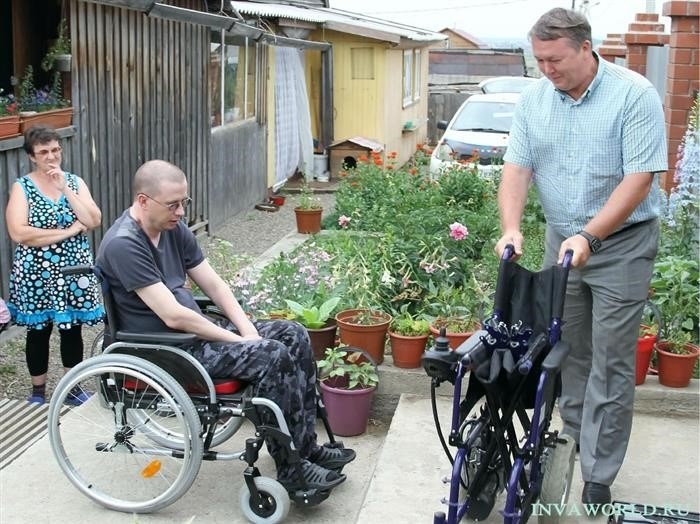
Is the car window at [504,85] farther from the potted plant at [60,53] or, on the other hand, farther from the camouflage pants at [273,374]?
the camouflage pants at [273,374]

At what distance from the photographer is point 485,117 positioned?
13.7 meters

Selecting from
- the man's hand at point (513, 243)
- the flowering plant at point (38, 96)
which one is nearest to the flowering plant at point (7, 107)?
the flowering plant at point (38, 96)

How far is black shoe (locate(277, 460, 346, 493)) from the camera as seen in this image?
11.6 ft

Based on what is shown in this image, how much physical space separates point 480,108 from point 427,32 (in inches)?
314

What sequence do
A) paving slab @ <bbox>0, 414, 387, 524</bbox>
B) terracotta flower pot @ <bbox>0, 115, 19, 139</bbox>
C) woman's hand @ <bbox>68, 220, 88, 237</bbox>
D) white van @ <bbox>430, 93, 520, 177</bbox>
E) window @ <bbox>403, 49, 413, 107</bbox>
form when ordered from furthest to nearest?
window @ <bbox>403, 49, 413, 107</bbox>
white van @ <bbox>430, 93, 520, 177</bbox>
terracotta flower pot @ <bbox>0, 115, 19, 139</bbox>
woman's hand @ <bbox>68, 220, 88, 237</bbox>
paving slab @ <bbox>0, 414, 387, 524</bbox>

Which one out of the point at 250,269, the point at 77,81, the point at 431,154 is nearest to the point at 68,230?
the point at 250,269

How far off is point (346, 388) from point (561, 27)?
2175 mm

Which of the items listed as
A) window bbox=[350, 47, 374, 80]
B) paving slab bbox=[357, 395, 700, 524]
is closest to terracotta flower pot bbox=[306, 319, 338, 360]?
paving slab bbox=[357, 395, 700, 524]

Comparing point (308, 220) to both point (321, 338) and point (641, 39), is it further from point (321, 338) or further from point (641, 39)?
point (321, 338)

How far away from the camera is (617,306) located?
331cm

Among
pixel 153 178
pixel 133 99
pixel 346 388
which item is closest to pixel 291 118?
pixel 133 99

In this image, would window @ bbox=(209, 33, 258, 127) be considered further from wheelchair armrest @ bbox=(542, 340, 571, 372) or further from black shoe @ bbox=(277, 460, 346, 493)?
wheelchair armrest @ bbox=(542, 340, 571, 372)

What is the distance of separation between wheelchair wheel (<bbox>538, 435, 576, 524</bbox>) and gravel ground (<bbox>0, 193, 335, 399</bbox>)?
127 inches

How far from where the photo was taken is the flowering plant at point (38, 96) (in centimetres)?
670
